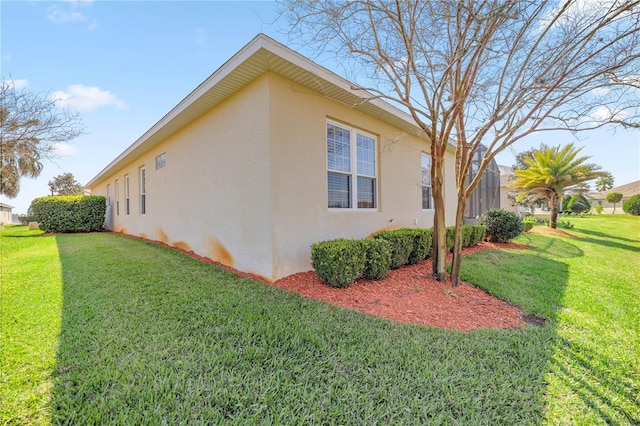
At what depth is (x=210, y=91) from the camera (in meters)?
5.69

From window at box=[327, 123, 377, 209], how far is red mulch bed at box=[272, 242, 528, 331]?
187cm

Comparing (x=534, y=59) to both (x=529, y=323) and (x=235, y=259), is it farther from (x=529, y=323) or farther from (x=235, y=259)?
(x=235, y=259)

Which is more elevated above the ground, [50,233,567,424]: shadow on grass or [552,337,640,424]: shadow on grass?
[50,233,567,424]: shadow on grass

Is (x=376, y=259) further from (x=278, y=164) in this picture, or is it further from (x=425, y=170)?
(x=425, y=170)

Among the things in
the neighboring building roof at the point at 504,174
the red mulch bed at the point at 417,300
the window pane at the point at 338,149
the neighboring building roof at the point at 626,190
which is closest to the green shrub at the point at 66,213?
the red mulch bed at the point at 417,300

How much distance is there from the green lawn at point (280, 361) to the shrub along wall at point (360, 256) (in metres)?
0.75

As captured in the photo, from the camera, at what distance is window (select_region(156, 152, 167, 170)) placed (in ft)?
29.7

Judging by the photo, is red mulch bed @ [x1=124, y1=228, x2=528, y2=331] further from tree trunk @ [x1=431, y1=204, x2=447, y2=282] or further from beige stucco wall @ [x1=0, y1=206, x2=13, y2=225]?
beige stucco wall @ [x1=0, y1=206, x2=13, y2=225]

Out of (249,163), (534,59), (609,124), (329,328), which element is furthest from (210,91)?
(609,124)

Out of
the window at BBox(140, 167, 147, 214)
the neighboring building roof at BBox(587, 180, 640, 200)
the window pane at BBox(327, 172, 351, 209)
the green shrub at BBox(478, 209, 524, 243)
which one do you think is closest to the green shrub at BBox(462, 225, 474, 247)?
the green shrub at BBox(478, 209, 524, 243)

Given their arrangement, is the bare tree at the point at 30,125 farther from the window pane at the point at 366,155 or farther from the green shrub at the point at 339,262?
the green shrub at the point at 339,262

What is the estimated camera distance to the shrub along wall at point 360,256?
4680 mm

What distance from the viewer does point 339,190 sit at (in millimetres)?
6359

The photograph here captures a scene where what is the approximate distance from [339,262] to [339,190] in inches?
84.8
